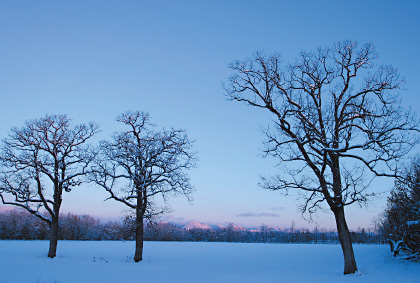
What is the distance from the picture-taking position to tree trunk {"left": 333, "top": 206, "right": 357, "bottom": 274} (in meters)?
17.6

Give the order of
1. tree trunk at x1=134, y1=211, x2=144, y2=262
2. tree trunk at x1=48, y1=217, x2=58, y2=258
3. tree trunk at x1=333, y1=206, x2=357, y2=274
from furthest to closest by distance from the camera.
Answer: tree trunk at x1=48, y1=217, x2=58, y2=258
tree trunk at x1=134, y1=211, x2=144, y2=262
tree trunk at x1=333, y1=206, x2=357, y2=274

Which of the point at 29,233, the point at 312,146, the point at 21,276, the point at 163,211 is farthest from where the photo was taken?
the point at 29,233

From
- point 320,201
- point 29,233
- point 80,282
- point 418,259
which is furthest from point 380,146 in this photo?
point 29,233

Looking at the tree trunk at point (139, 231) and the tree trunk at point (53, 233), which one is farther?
the tree trunk at point (53, 233)

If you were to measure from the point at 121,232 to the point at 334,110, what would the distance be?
18559 millimetres

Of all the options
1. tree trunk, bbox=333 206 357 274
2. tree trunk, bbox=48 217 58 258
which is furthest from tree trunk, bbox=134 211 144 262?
tree trunk, bbox=333 206 357 274

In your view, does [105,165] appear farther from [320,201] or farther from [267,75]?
[320,201]

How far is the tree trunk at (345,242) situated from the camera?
17594 mm

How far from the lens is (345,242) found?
17781 millimetres

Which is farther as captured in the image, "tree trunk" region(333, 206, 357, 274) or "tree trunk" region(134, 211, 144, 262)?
"tree trunk" region(134, 211, 144, 262)

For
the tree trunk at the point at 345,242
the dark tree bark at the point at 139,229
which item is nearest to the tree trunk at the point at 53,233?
the dark tree bark at the point at 139,229

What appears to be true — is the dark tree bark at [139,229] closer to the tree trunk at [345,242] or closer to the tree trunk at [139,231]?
the tree trunk at [139,231]

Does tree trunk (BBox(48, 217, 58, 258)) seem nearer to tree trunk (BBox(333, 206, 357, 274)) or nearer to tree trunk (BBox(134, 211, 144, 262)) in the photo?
tree trunk (BBox(134, 211, 144, 262))

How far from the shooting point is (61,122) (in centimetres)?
2705
